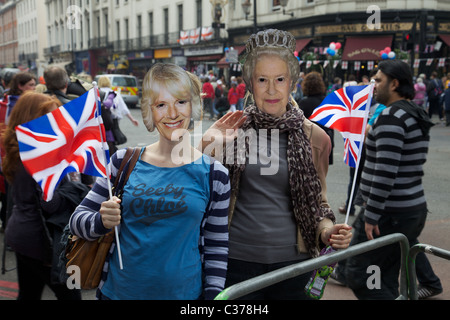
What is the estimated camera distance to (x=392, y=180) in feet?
10.2

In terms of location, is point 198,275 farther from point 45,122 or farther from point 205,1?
point 205,1

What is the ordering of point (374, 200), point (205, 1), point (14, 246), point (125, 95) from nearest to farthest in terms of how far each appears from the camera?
point (14, 246) → point (374, 200) → point (125, 95) → point (205, 1)

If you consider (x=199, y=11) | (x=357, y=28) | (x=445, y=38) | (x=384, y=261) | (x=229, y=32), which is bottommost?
(x=384, y=261)

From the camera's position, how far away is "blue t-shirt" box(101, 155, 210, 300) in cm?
187

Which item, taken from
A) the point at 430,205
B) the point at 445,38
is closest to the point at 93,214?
the point at 430,205

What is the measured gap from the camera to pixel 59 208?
9.03 ft

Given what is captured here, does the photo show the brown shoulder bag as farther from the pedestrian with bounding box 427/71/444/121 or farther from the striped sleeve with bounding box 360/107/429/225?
the pedestrian with bounding box 427/71/444/121

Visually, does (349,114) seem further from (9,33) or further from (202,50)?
(9,33)

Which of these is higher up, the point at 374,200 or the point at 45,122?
the point at 45,122

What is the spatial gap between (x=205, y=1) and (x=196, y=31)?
6.53ft

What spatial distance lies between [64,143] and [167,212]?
0.58 m

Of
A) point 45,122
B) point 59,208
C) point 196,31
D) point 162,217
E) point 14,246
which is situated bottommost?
point 14,246

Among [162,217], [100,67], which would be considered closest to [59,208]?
[162,217]
